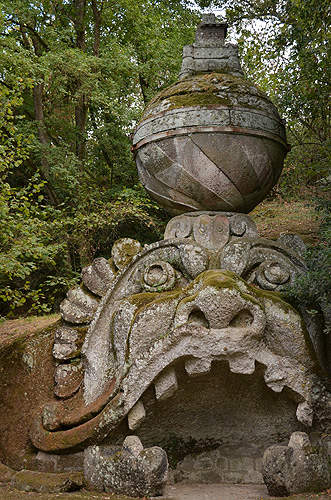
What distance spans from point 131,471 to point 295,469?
38.7 inches

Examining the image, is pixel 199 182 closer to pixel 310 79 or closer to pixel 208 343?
pixel 208 343

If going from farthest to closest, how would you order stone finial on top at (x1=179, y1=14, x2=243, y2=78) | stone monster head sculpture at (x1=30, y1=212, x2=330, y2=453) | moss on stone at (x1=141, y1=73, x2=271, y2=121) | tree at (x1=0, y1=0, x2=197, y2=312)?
tree at (x1=0, y1=0, x2=197, y2=312), stone finial on top at (x1=179, y1=14, x2=243, y2=78), moss on stone at (x1=141, y1=73, x2=271, y2=121), stone monster head sculpture at (x1=30, y1=212, x2=330, y2=453)

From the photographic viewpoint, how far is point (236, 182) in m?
4.23

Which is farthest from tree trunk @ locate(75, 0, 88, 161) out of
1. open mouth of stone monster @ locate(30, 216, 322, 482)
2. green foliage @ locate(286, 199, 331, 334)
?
green foliage @ locate(286, 199, 331, 334)

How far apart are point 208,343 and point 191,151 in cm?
160

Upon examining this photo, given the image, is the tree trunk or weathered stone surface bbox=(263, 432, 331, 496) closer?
weathered stone surface bbox=(263, 432, 331, 496)

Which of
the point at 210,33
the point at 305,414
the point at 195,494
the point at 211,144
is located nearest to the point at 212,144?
the point at 211,144

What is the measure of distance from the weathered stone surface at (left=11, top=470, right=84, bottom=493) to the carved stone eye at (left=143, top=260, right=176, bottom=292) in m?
1.35

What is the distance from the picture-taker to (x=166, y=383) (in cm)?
352

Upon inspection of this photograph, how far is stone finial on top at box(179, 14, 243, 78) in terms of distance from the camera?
465 centimetres

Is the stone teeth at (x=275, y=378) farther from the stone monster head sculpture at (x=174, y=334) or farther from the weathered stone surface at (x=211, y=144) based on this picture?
the weathered stone surface at (x=211, y=144)

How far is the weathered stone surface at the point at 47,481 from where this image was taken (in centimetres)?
330

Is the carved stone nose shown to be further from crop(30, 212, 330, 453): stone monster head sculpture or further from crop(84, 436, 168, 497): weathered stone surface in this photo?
crop(84, 436, 168, 497): weathered stone surface

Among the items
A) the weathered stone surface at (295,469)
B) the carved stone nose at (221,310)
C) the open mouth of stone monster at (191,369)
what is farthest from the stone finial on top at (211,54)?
the weathered stone surface at (295,469)
